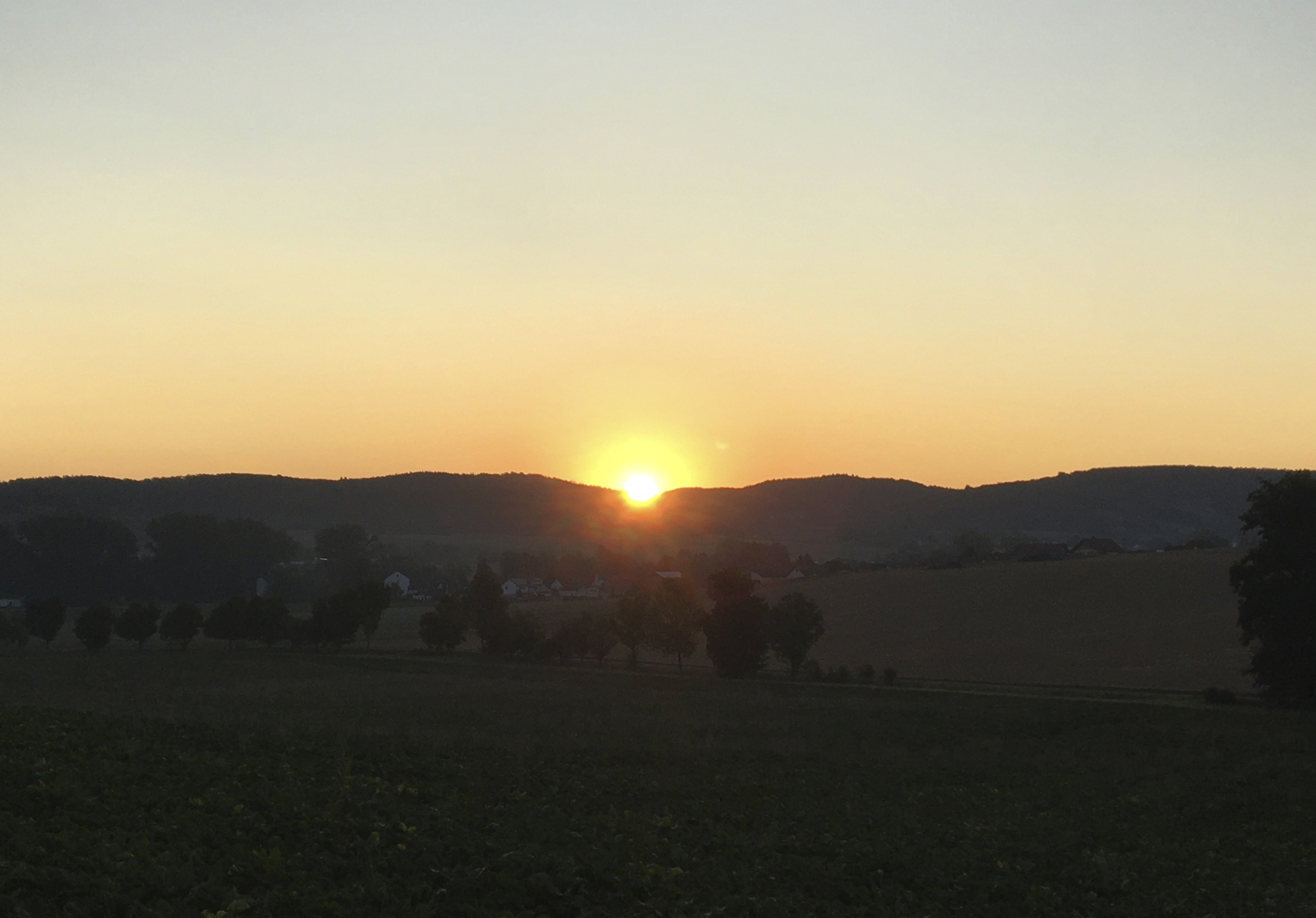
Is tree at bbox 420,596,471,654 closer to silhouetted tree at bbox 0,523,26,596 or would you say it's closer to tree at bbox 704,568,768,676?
tree at bbox 704,568,768,676

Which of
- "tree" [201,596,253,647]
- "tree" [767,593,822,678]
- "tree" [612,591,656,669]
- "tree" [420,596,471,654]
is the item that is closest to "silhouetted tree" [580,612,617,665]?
"tree" [612,591,656,669]

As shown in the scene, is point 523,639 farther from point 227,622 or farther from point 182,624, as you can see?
point 182,624

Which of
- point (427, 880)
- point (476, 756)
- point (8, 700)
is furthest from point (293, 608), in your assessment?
point (427, 880)

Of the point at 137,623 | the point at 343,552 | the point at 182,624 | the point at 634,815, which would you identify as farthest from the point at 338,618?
the point at 343,552

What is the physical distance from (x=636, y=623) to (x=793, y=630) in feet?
52.7

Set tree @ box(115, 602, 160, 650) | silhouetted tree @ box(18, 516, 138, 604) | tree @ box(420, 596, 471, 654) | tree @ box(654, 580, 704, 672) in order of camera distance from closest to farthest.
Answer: tree @ box(654, 580, 704, 672) < tree @ box(420, 596, 471, 654) < tree @ box(115, 602, 160, 650) < silhouetted tree @ box(18, 516, 138, 604)

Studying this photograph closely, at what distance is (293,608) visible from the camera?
148375 mm

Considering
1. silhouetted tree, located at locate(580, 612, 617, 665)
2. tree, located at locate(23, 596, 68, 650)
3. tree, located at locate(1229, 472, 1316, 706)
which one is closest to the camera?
tree, located at locate(1229, 472, 1316, 706)

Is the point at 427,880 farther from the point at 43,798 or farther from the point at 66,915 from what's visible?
the point at 43,798

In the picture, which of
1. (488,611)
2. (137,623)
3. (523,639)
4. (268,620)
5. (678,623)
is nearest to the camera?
(678,623)

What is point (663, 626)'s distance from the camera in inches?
3324

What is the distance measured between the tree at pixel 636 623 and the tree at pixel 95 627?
146 ft

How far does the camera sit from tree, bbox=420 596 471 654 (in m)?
90.8

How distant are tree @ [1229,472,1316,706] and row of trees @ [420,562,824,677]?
31.4m
